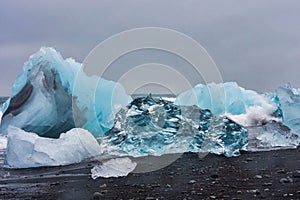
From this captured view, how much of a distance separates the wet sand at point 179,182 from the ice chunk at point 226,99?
257 inches

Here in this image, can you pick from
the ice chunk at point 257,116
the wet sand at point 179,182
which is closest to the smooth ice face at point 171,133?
the wet sand at point 179,182

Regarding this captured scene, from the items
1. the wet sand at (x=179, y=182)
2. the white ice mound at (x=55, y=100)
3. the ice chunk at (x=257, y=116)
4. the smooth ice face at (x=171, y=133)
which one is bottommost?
the wet sand at (x=179, y=182)

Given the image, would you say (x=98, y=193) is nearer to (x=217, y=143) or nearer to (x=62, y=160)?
(x=62, y=160)

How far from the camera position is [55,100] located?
359 inches

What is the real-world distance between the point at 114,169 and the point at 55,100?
358 cm

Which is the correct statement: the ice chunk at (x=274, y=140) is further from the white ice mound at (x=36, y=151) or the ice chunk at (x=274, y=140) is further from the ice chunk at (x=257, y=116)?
the ice chunk at (x=257, y=116)

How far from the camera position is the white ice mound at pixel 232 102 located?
43.8 ft

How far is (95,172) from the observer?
19.2 feet

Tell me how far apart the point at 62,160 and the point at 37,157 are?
0.37m

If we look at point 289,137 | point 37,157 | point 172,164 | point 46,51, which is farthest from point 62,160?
point 289,137

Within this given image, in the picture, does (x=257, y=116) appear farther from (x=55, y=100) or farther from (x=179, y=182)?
(x=179, y=182)

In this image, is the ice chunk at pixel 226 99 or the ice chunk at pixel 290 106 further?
the ice chunk at pixel 226 99

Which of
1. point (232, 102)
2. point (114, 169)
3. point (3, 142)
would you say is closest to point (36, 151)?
point (114, 169)

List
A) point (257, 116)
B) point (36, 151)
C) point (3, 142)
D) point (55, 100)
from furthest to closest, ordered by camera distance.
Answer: point (257, 116)
point (3, 142)
point (55, 100)
point (36, 151)
